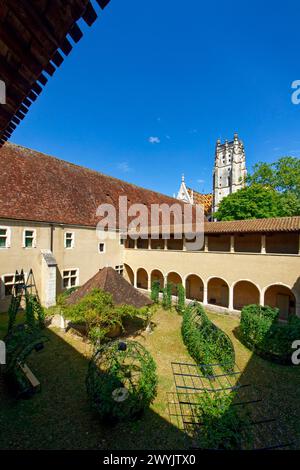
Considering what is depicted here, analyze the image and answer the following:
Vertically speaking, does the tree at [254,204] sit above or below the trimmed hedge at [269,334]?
above

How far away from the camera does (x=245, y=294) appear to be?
664 inches

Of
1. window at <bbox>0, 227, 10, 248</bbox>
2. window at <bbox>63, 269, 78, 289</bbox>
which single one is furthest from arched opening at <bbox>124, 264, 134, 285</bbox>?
window at <bbox>0, 227, 10, 248</bbox>

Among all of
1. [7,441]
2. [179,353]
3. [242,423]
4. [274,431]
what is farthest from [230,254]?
[7,441]

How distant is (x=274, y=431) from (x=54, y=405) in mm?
6126

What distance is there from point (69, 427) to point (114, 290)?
616 centimetres

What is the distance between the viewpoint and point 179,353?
32.8ft

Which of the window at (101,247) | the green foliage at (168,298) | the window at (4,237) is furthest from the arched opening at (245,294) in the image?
the window at (4,237)

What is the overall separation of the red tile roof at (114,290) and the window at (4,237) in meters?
6.04

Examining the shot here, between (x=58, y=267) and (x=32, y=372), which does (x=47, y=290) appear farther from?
(x=32, y=372)

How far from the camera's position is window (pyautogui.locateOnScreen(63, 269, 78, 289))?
17328 millimetres

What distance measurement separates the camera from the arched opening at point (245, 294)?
16539mm

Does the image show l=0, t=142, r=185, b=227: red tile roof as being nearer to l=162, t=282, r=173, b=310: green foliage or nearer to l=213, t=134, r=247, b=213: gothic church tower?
l=162, t=282, r=173, b=310: green foliage

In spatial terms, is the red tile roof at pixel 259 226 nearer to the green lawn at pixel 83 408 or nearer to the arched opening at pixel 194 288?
the arched opening at pixel 194 288

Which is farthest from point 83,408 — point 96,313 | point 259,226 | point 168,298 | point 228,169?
point 228,169
